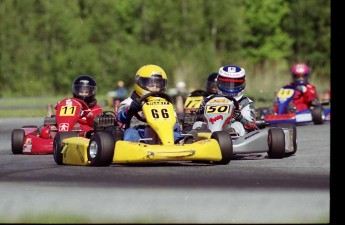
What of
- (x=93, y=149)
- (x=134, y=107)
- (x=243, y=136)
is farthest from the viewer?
(x=243, y=136)

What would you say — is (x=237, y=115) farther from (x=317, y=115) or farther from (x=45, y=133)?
(x=317, y=115)

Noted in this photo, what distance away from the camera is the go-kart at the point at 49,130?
1319 cm

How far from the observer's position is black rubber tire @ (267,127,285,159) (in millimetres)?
11578

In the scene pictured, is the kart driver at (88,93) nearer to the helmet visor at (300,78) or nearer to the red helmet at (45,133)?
the red helmet at (45,133)

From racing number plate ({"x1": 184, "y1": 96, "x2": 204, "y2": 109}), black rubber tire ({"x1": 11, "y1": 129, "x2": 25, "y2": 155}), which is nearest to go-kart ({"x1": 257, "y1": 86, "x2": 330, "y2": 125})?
racing number plate ({"x1": 184, "y1": 96, "x2": 204, "y2": 109})

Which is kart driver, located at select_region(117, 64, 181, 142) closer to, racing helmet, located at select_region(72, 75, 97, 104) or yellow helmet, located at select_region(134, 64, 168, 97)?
yellow helmet, located at select_region(134, 64, 168, 97)

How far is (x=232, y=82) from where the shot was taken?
1297cm

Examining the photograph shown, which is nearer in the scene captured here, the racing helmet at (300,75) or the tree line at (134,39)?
the racing helmet at (300,75)

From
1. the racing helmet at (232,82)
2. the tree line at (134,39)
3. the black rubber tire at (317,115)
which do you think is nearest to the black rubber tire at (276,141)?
the racing helmet at (232,82)

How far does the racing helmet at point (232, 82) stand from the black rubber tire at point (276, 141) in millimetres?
1322

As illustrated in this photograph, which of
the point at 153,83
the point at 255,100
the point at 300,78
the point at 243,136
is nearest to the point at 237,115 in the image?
the point at 243,136

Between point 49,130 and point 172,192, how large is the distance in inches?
224

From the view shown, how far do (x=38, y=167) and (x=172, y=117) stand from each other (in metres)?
1.52

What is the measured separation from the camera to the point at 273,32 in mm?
43406
